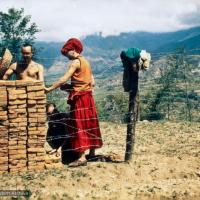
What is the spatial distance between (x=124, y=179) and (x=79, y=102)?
4.92 ft

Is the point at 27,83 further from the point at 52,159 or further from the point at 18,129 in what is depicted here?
the point at 52,159

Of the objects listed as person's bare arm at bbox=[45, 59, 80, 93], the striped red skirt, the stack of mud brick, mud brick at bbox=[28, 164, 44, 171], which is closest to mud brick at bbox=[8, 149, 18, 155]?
the stack of mud brick

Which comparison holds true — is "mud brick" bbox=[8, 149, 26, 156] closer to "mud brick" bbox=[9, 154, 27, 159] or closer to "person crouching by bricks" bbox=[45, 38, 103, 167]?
"mud brick" bbox=[9, 154, 27, 159]

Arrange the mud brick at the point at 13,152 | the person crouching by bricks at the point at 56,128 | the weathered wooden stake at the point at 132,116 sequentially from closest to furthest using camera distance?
1. the mud brick at the point at 13,152
2. the person crouching by bricks at the point at 56,128
3. the weathered wooden stake at the point at 132,116

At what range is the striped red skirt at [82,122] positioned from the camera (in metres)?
7.20

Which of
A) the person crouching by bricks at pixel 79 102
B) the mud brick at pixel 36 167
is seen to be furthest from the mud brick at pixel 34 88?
the mud brick at pixel 36 167

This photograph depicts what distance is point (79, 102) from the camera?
725cm

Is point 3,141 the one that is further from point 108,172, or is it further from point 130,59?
point 130,59

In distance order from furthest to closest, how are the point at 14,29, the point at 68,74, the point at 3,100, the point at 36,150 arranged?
the point at 14,29 → the point at 68,74 → the point at 36,150 → the point at 3,100

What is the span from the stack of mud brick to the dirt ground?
250mm

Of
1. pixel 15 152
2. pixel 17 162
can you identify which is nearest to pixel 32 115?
pixel 15 152

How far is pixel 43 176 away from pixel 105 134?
5.09 m

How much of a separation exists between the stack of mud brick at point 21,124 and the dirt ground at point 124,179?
25cm

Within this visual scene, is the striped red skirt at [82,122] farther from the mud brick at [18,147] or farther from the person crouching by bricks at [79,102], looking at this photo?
the mud brick at [18,147]
